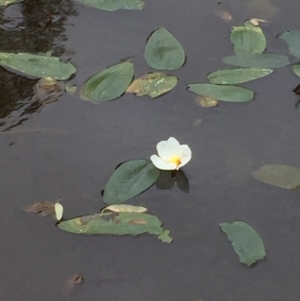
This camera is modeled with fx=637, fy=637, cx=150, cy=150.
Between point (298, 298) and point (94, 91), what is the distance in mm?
574

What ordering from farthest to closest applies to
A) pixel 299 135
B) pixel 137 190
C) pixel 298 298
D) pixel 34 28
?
pixel 34 28 → pixel 299 135 → pixel 137 190 → pixel 298 298

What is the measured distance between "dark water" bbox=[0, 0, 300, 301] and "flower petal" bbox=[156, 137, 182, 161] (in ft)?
0.16

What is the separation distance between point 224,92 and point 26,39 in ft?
1.50

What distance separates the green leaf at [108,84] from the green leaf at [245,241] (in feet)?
1.23

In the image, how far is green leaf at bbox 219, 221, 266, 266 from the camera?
104cm

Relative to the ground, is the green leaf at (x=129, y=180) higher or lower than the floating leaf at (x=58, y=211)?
higher

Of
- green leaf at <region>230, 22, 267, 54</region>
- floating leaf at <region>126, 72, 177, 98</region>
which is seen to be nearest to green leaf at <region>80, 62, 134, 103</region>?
floating leaf at <region>126, 72, 177, 98</region>

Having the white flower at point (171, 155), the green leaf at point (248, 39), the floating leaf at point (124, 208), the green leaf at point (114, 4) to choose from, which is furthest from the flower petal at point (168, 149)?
the green leaf at point (114, 4)

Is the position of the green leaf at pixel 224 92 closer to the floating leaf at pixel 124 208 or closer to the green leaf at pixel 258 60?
the green leaf at pixel 258 60

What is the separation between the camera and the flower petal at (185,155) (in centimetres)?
114

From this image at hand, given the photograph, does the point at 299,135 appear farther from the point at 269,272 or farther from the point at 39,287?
the point at 39,287

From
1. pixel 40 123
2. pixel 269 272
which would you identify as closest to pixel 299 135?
pixel 269 272

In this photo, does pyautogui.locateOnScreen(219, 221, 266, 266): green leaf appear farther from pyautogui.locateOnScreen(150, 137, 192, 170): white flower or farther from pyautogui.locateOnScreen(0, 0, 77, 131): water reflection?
pyautogui.locateOnScreen(0, 0, 77, 131): water reflection

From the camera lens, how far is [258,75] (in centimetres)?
133
